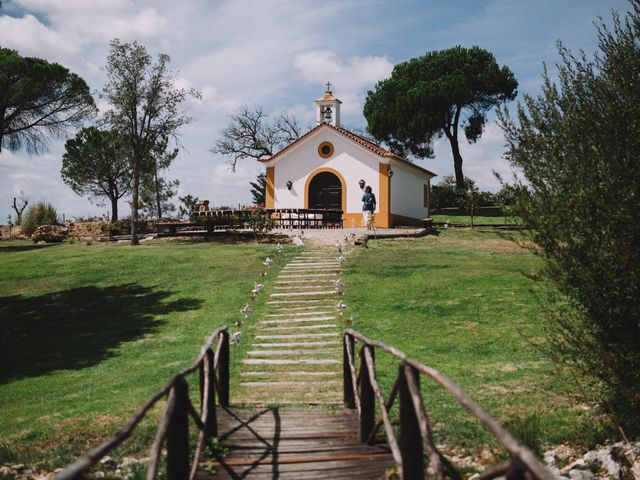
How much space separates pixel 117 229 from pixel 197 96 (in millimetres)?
8539

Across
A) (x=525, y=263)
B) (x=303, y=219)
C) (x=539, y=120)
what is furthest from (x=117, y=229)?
(x=539, y=120)

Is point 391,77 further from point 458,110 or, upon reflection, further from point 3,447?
point 3,447

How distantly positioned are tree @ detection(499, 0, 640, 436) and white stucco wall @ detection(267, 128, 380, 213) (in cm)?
2148

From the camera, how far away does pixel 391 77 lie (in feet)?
146

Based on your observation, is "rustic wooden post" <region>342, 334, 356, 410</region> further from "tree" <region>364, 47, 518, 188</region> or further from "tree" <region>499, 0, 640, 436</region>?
"tree" <region>364, 47, 518, 188</region>

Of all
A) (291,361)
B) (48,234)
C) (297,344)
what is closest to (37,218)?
(48,234)

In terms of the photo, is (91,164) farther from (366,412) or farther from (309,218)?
(366,412)

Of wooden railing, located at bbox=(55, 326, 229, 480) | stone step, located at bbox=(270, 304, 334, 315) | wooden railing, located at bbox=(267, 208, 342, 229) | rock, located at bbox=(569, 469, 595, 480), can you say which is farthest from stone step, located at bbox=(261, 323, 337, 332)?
wooden railing, located at bbox=(267, 208, 342, 229)

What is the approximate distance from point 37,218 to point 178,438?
3468 cm

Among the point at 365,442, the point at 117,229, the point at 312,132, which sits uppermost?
the point at 312,132

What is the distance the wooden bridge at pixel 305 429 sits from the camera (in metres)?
3.71

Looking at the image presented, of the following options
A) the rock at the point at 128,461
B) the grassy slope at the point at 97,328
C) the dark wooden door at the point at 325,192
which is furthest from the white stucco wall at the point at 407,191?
the rock at the point at 128,461

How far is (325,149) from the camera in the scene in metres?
29.8

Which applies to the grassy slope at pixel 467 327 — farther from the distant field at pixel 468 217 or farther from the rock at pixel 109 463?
the distant field at pixel 468 217
